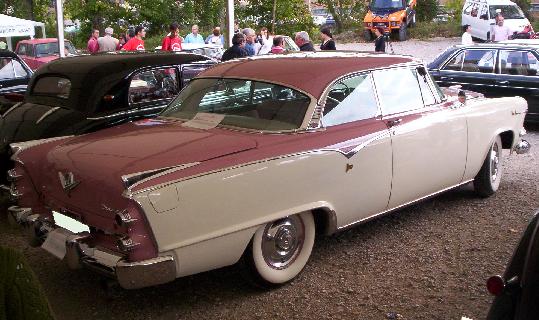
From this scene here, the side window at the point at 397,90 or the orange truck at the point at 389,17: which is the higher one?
the orange truck at the point at 389,17

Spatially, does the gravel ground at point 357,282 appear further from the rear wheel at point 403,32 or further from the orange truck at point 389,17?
the rear wheel at point 403,32

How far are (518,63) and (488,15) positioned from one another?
50.0 feet

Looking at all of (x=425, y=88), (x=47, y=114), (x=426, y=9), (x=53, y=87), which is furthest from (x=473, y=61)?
(x=426, y=9)

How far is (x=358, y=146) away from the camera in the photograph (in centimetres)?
445

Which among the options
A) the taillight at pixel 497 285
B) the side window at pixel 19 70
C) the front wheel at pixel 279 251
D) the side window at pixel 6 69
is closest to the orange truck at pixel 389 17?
the side window at pixel 19 70

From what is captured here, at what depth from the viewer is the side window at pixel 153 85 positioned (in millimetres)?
6301

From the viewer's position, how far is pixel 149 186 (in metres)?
3.39

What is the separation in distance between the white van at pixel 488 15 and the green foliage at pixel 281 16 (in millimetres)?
6409

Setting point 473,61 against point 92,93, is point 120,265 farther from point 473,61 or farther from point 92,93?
point 473,61

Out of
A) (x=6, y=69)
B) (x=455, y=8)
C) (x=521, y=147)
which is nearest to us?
(x=521, y=147)

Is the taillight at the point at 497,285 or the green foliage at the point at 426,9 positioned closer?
the taillight at the point at 497,285

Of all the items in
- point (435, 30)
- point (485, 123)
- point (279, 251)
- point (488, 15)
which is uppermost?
point (488, 15)

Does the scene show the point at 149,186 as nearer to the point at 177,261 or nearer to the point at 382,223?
the point at 177,261

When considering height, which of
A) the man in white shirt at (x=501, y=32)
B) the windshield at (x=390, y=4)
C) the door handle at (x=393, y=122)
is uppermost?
the windshield at (x=390, y=4)
